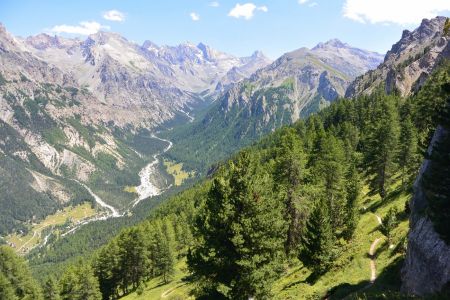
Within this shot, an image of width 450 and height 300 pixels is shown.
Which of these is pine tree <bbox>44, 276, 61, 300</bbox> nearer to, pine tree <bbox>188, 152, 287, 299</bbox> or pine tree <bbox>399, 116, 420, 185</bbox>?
pine tree <bbox>188, 152, 287, 299</bbox>

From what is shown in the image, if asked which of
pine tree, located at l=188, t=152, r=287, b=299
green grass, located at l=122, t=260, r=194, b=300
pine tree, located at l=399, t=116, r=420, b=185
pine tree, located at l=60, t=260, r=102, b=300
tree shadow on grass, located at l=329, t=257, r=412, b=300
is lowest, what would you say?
green grass, located at l=122, t=260, r=194, b=300

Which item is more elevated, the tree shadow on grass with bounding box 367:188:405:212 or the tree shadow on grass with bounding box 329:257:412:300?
the tree shadow on grass with bounding box 329:257:412:300

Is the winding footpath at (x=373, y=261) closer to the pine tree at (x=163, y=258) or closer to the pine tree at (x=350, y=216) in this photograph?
the pine tree at (x=350, y=216)

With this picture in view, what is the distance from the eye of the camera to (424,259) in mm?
27469

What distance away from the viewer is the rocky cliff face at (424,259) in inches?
993

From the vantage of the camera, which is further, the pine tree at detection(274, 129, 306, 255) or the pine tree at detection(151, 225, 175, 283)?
the pine tree at detection(151, 225, 175, 283)

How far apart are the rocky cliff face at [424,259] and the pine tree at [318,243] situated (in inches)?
492

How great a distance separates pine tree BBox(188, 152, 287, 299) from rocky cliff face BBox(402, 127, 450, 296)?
9.89 meters

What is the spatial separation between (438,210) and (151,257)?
85326mm

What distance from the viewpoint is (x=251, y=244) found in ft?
95.7

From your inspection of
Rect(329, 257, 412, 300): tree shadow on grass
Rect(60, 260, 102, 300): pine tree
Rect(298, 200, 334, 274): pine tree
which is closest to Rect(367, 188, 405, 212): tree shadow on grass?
Rect(298, 200, 334, 274): pine tree

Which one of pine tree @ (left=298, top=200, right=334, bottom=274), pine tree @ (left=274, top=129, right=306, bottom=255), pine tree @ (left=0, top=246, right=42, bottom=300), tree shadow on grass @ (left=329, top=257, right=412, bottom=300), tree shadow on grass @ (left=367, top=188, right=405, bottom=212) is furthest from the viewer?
pine tree @ (left=0, top=246, right=42, bottom=300)

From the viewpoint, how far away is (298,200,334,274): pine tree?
4450cm

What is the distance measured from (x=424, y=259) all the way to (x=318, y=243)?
1789 cm
